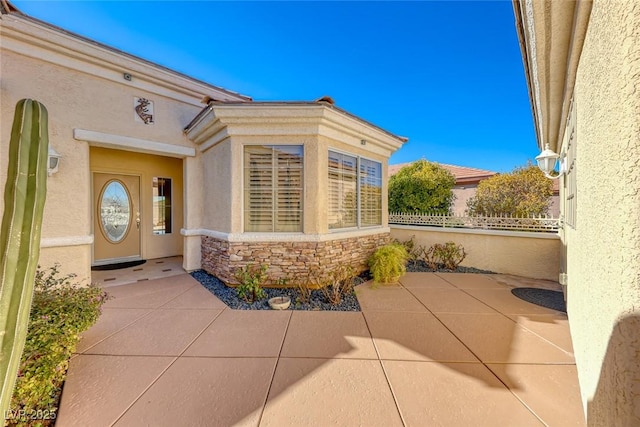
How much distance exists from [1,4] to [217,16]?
5.34 metres

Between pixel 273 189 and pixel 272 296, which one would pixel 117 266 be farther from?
pixel 273 189

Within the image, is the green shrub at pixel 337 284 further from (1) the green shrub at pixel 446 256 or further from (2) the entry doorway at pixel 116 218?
(2) the entry doorway at pixel 116 218

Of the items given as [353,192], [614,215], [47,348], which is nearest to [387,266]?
[353,192]

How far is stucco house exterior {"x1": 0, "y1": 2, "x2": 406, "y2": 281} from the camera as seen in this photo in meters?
5.20

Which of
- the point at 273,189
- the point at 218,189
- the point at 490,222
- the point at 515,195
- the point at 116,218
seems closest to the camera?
the point at 273,189

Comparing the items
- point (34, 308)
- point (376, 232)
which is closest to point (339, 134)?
point (376, 232)

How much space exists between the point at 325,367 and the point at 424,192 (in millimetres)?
9259

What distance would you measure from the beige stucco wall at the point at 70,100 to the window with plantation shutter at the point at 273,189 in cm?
300

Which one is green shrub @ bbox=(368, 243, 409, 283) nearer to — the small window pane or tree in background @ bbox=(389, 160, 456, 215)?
tree in background @ bbox=(389, 160, 456, 215)

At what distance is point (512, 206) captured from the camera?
27.5 ft

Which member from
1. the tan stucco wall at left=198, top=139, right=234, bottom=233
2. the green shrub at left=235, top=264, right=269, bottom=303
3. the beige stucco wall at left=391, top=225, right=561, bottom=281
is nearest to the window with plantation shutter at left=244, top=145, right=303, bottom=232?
the tan stucco wall at left=198, top=139, right=234, bottom=233

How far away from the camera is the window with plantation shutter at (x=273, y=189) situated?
5988 millimetres

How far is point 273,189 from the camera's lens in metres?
6.02

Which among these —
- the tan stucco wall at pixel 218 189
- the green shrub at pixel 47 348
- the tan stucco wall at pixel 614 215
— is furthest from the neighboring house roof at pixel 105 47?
the tan stucco wall at pixel 614 215
